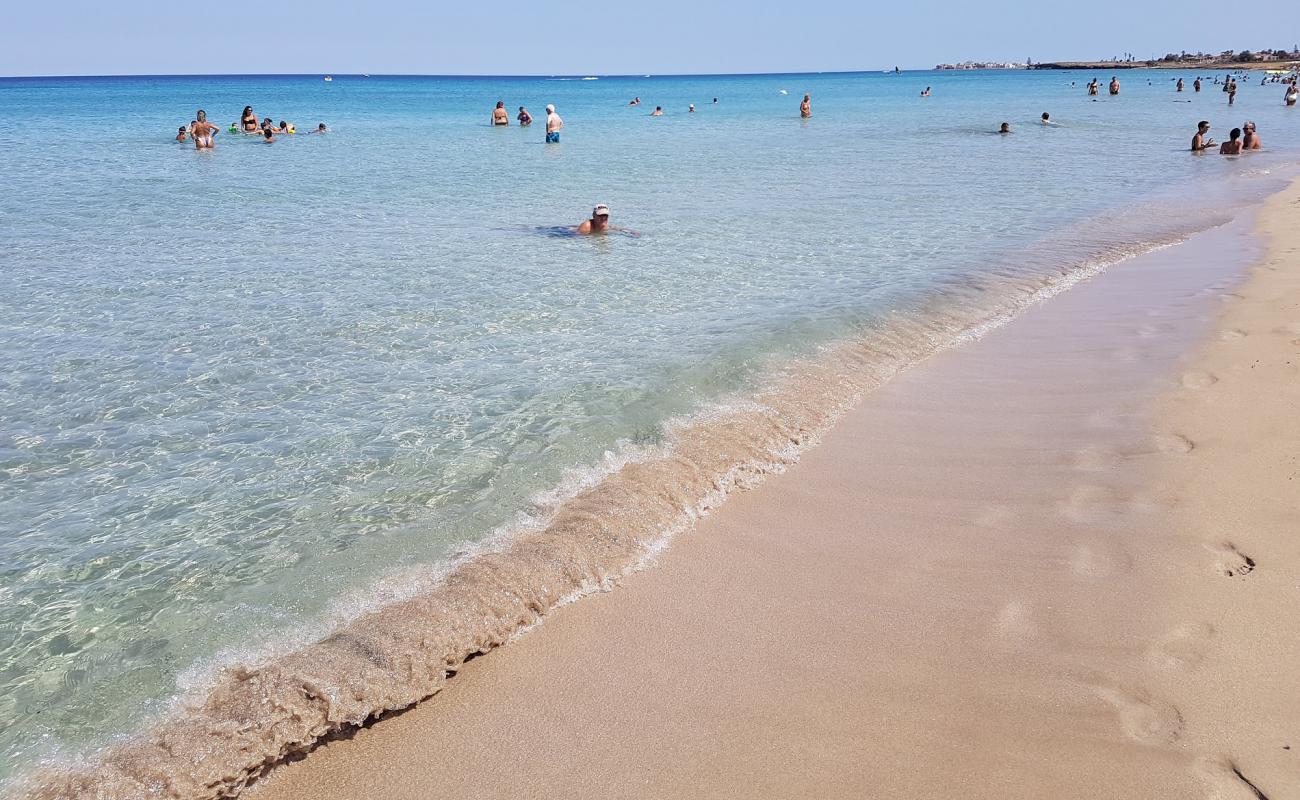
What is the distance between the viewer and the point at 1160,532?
4488 mm

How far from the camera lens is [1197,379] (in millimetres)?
6652

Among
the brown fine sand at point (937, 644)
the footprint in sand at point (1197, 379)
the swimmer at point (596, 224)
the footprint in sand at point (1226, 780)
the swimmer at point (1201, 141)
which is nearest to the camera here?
the footprint in sand at point (1226, 780)

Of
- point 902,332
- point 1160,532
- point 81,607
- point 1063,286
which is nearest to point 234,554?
point 81,607

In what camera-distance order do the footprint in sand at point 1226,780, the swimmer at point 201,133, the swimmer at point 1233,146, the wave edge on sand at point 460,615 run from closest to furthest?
the footprint in sand at point 1226,780 → the wave edge on sand at point 460,615 → the swimmer at point 1233,146 → the swimmer at point 201,133

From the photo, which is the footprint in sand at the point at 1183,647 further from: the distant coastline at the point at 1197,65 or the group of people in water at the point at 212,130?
the distant coastline at the point at 1197,65

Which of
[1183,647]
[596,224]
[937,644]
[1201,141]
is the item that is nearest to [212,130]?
[596,224]

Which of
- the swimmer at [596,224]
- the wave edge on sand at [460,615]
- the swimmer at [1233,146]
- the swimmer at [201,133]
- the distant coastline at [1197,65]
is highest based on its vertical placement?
the distant coastline at [1197,65]

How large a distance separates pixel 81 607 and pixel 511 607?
6.86ft

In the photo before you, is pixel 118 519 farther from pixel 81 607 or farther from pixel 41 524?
pixel 81 607

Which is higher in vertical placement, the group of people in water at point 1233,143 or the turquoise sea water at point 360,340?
the group of people in water at point 1233,143

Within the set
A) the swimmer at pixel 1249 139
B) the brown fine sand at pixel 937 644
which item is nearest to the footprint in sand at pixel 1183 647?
the brown fine sand at pixel 937 644

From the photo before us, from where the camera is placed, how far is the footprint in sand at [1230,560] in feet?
13.4

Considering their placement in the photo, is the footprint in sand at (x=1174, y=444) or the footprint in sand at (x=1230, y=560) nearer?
the footprint in sand at (x=1230, y=560)

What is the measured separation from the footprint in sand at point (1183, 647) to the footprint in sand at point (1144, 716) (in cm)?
26
